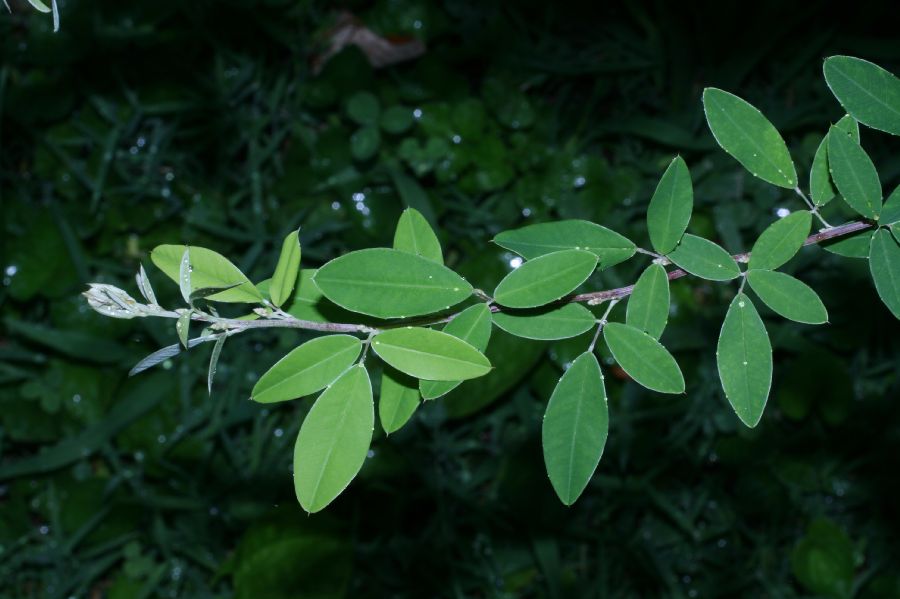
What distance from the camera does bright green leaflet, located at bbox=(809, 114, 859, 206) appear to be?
0.72 metres

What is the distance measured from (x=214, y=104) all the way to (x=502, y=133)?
2.21ft

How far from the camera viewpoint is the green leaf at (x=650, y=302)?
2.30ft

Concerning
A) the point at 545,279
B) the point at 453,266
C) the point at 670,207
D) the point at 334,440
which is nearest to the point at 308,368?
the point at 334,440

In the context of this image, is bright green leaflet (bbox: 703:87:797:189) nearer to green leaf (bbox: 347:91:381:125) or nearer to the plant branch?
the plant branch

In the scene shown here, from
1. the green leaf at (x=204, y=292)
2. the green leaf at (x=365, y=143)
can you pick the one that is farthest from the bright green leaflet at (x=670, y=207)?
the green leaf at (x=365, y=143)

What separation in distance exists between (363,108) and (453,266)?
1.37 ft

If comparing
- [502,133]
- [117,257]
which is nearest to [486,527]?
[502,133]

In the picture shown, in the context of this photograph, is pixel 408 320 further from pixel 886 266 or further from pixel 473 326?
pixel 886 266

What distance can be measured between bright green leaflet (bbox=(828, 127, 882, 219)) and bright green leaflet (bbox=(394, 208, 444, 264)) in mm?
321

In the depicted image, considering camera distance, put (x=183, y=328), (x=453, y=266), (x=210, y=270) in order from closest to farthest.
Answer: (x=183, y=328) → (x=210, y=270) → (x=453, y=266)

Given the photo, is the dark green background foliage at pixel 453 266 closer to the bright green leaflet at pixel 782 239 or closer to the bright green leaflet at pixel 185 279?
the bright green leaflet at pixel 782 239

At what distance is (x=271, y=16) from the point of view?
207cm

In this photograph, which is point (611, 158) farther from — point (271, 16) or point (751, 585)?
point (751, 585)

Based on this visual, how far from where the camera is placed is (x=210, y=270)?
68 cm
